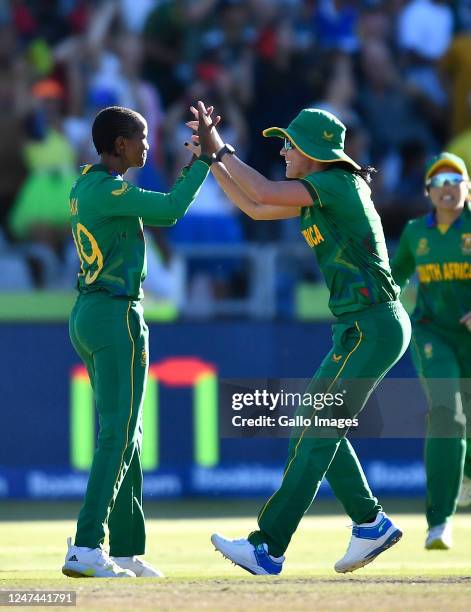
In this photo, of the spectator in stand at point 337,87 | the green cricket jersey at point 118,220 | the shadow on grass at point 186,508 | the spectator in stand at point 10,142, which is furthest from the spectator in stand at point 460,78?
the green cricket jersey at point 118,220

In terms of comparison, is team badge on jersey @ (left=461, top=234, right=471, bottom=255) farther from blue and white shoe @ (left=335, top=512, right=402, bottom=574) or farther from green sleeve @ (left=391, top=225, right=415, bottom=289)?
blue and white shoe @ (left=335, top=512, right=402, bottom=574)

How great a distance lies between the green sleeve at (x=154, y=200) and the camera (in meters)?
6.48

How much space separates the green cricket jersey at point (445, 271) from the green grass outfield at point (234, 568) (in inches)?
53.5

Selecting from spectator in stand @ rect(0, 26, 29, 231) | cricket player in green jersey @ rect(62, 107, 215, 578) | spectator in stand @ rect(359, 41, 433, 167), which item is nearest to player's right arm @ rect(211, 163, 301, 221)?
cricket player in green jersey @ rect(62, 107, 215, 578)

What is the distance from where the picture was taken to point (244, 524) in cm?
987

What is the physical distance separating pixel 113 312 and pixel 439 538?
8.60 ft

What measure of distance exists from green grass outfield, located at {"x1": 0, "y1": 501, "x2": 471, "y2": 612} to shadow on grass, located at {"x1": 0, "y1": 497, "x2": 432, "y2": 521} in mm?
11

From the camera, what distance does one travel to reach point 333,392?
6.68 m

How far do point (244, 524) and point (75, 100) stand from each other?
222 inches

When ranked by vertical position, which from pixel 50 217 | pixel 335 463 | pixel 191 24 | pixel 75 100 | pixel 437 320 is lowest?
pixel 335 463

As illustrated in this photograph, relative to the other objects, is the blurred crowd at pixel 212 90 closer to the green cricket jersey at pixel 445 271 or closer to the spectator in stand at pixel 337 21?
the spectator in stand at pixel 337 21

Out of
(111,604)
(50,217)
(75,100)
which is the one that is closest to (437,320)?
(111,604)

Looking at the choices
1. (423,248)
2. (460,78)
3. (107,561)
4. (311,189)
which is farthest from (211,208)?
(107,561)

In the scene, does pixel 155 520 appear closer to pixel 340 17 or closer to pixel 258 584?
pixel 258 584
